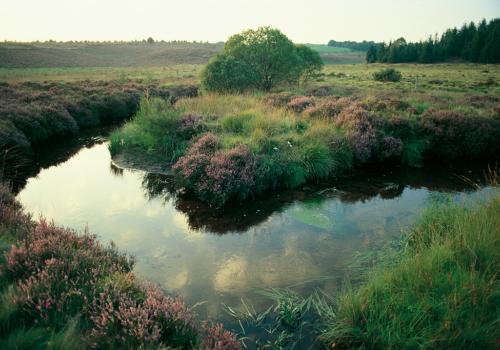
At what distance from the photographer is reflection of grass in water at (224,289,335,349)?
14.8 feet

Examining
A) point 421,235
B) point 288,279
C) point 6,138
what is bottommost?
point 288,279

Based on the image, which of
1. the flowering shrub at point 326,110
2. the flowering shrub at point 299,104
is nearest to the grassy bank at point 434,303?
the flowering shrub at point 326,110

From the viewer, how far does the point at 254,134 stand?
37.9ft

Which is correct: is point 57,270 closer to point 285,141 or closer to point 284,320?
point 284,320

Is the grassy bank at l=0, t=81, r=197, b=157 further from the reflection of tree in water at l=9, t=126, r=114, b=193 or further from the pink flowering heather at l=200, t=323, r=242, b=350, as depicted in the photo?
the pink flowering heather at l=200, t=323, r=242, b=350

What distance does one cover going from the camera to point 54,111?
17750 millimetres

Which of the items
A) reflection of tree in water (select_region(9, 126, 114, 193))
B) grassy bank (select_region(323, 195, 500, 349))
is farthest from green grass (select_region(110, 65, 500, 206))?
grassy bank (select_region(323, 195, 500, 349))

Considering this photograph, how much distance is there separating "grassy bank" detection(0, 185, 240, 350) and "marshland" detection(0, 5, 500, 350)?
25 millimetres

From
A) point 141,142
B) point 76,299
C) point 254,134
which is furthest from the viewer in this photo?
point 141,142

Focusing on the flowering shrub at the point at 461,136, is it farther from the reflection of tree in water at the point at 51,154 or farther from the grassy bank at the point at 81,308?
the reflection of tree in water at the point at 51,154

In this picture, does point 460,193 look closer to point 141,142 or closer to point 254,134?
point 254,134

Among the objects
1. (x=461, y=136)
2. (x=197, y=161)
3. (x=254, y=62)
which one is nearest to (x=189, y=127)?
(x=197, y=161)

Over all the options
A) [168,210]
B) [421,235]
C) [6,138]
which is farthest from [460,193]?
[6,138]

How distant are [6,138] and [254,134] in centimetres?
917
